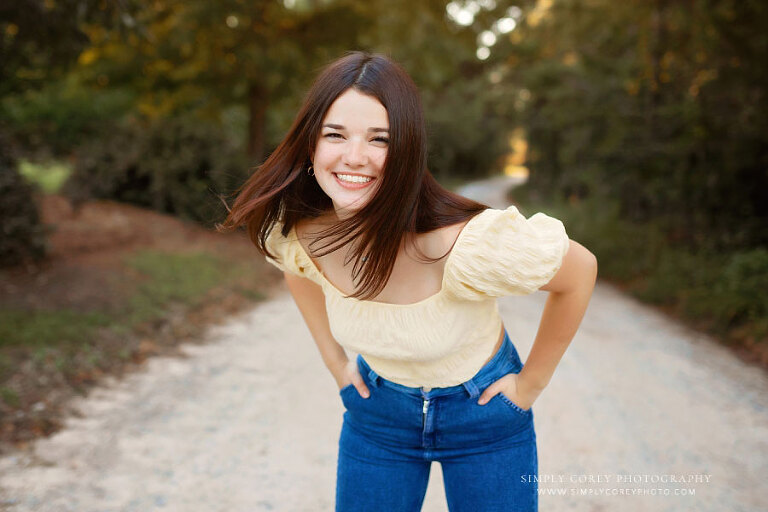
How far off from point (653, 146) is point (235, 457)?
8165 mm

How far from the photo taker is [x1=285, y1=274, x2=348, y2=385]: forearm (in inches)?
83.6

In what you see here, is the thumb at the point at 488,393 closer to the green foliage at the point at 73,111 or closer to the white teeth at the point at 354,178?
the white teeth at the point at 354,178

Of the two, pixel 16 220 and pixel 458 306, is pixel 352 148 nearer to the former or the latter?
pixel 458 306

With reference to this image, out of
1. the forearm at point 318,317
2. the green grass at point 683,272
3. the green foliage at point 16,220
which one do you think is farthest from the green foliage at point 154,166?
the forearm at point 318,317

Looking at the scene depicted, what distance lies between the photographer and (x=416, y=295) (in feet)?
5.69

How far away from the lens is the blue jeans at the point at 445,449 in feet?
5.67

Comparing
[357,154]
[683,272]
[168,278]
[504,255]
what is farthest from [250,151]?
[504,255]

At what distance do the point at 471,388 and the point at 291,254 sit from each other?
71 cm

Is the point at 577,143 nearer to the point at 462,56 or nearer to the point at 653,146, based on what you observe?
the point at 653,146

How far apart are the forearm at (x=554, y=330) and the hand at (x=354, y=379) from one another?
0.48m

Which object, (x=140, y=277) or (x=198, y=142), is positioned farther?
(x=198, y=142)

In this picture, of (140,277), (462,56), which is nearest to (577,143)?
(462,56)

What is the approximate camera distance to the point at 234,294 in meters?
7.38

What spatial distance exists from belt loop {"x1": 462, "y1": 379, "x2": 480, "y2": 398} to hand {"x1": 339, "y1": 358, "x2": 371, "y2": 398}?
306mm
